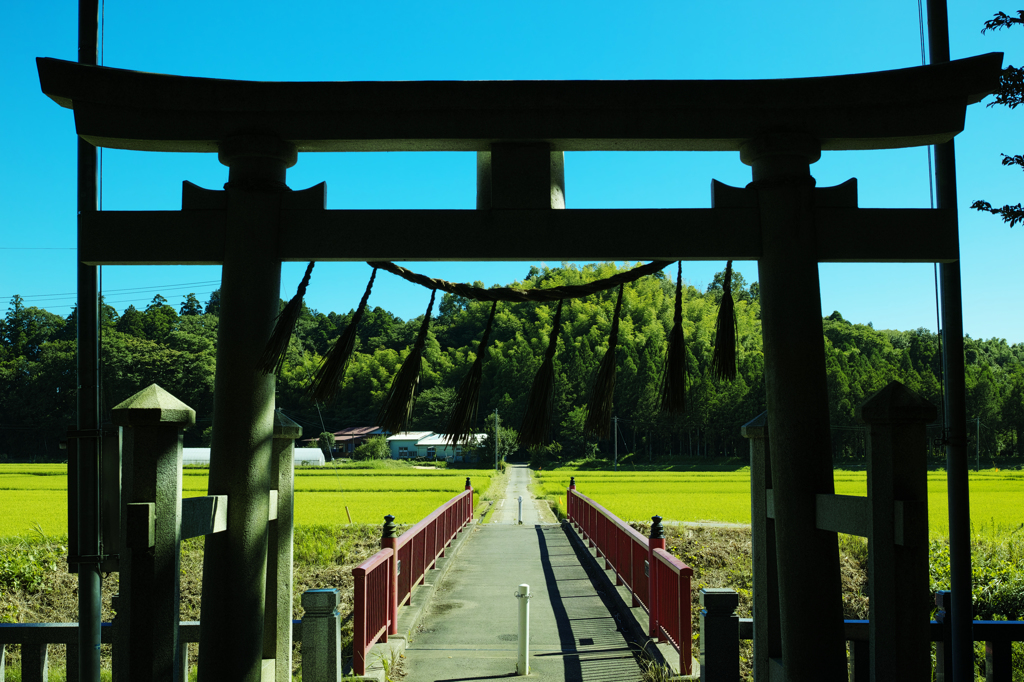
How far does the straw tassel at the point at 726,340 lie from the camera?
9.12 ft

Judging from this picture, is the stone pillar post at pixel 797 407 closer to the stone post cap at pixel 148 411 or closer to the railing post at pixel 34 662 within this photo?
the stone post cap at pixel 148 411

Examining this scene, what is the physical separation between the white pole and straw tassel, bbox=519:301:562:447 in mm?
3520

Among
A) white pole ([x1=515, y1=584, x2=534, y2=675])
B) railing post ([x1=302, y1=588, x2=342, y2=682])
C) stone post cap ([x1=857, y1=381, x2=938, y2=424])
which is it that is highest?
stone post cap ([x1=857, y1=381, x2=938, y2=424])

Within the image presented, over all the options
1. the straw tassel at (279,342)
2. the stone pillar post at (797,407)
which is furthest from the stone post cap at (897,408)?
the straw tassel at (279,342)

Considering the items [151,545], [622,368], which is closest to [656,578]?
[151,545]

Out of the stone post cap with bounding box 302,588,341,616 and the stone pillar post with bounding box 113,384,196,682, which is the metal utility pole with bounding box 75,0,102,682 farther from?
the stone post cap with bounding box 302,588,341,616

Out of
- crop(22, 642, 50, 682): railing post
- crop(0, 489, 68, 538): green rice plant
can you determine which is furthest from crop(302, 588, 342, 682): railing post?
crop(0, 489, 68, 538): green rice plant

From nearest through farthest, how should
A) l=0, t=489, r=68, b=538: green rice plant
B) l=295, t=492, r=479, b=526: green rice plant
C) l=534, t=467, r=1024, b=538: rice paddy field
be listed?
1. l=0, t=489, r=68, b=538: green rice plant
2. l=534, t=467, r=1024, b=538: rice paddy field
3. l=295, t=492, r=479, b=526: green rice plant

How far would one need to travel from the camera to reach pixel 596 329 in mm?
53500

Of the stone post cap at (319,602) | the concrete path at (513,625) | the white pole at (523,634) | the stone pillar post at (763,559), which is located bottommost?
the concrete path at (513,625)

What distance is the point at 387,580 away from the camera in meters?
6.49

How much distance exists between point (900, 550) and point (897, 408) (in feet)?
1.31

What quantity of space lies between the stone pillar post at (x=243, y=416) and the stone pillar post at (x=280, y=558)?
15.2 inches

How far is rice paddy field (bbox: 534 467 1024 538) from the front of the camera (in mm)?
23000
